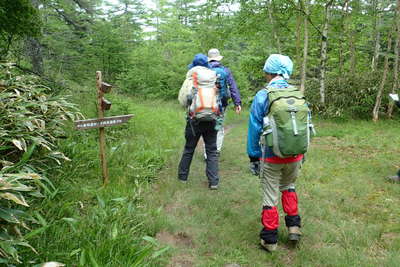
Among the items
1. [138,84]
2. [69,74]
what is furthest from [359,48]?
[69,74]

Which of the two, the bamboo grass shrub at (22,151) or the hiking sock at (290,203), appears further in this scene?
the hiking sock at (290,203)

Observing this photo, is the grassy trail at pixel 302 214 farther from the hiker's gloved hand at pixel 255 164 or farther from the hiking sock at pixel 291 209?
the hiker's gloved hand at pixel 255 164

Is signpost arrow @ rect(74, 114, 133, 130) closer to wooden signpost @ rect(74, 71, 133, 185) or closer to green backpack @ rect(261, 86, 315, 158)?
wooden signpost @ rect(74, 71, 133, 185)

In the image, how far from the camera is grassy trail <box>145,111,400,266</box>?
333cm

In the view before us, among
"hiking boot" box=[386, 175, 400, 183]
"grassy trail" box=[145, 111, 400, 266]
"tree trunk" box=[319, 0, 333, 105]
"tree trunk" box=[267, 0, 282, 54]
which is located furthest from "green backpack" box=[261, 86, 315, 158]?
"tree trunk" box=[267, 0, 282, 54]

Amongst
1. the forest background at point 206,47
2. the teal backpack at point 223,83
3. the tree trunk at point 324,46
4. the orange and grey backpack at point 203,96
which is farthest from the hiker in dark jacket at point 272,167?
the tree trunk at point 324,46

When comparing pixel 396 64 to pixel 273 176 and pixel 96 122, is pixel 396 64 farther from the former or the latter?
pixel 96 122

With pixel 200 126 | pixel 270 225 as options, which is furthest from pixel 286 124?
pixel 200 126

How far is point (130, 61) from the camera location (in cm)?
1627

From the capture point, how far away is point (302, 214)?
14.2ft

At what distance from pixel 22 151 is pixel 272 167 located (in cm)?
288

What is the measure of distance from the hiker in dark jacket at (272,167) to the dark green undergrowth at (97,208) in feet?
3.63

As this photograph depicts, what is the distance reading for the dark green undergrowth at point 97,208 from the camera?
2832 mm

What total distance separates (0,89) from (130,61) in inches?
480
